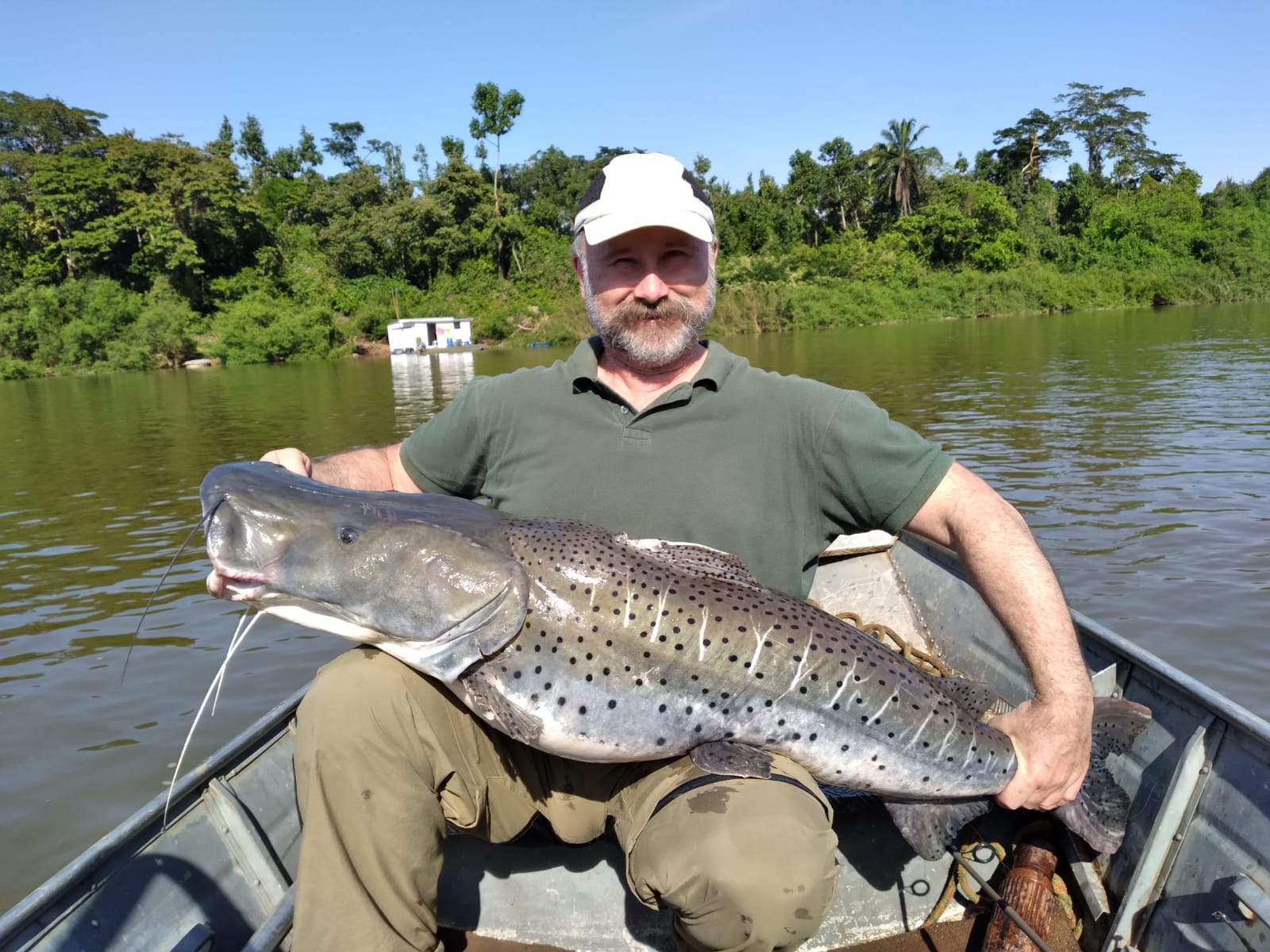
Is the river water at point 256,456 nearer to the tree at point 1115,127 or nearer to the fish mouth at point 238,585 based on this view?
the fish mouth at point 238,585

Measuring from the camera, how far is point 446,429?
130 inches


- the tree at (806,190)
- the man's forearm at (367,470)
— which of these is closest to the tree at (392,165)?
the tree at (806,190)

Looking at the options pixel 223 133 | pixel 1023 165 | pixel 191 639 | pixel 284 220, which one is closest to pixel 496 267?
pixel 284 220

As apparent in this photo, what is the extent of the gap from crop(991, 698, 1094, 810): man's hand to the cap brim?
208 centimetres

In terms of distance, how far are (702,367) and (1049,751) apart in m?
1.78

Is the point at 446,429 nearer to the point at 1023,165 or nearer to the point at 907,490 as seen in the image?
the point at 907,490

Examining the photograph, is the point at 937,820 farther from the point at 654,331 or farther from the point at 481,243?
the point at 481,243

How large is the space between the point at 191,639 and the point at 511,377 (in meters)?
6.02

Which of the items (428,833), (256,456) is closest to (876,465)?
(428,833)

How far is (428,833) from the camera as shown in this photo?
238cm

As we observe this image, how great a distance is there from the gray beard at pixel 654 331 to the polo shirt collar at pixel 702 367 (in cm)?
11

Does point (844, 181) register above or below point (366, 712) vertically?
above

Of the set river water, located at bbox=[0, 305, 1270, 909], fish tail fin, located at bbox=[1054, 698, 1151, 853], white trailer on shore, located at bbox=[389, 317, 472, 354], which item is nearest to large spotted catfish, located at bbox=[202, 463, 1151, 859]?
fish tail fin, located at bbox=[1054, 698, 1151, 853]

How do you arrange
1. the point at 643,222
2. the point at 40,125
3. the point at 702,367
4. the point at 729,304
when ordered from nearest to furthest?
the point at 643,222, the point at 702,367, the point at 729,304, the point at 40,125
